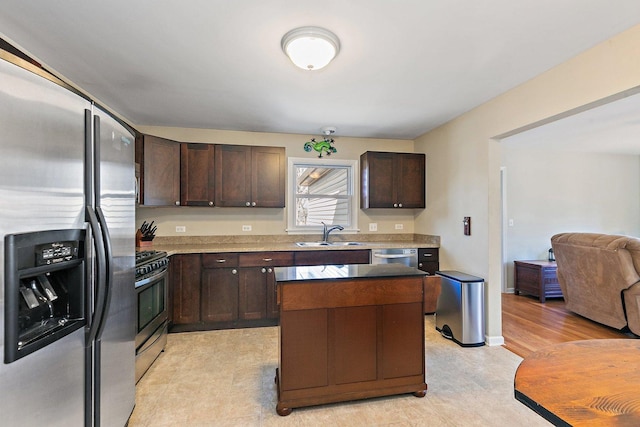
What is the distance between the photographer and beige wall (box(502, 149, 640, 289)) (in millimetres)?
5270

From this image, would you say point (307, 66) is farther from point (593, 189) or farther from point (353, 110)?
point (593, 189)

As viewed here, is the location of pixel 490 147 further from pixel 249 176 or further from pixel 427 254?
pixel 249 176

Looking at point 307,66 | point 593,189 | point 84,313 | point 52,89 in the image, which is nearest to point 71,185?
point 52,89

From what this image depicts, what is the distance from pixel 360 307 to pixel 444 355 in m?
1.37

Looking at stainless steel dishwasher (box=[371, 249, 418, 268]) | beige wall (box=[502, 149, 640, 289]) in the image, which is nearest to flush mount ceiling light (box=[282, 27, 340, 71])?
stainless steel dishwasher (box=[371, 249, 418, 268])

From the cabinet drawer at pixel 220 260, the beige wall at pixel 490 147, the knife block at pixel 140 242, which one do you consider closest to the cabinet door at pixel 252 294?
the cabinet drawer at pixel 220 260

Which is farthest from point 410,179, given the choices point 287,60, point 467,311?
point 287,60

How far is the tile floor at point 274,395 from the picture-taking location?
1928mm

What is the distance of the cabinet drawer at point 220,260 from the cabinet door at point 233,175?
714 millimetres

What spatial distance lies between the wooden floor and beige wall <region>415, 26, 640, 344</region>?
0.32 meters

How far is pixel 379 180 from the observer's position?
429 centimetres

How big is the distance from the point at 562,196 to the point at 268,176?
17.5 ft

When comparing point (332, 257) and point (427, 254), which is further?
point (427, 254)

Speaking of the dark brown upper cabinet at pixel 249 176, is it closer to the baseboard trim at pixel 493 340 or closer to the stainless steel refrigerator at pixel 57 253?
the stainless steel refrigerator at pixel 57 253
